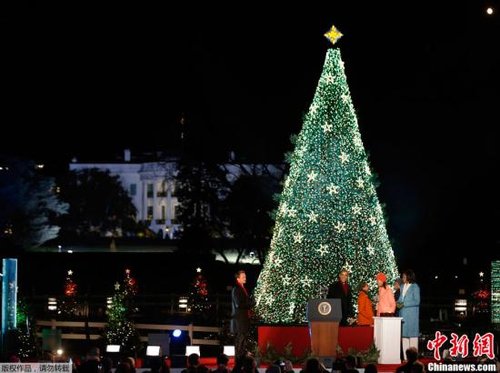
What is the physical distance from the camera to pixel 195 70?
53031 millimetres

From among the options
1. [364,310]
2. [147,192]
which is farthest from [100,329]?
[147,192]

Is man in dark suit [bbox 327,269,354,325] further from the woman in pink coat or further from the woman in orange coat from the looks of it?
the woman in pink coat

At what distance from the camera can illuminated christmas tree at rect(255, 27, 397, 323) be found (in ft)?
89.2

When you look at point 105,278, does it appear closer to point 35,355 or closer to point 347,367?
point 35,355

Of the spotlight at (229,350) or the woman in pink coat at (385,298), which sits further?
the spotlight at (229,350)

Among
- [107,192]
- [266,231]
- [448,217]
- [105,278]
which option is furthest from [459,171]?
[107,192]

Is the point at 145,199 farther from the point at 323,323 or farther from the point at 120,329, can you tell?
the point at 323,323

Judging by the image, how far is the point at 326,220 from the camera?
27.2 meters

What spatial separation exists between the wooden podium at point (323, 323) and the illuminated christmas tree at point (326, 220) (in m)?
4.64

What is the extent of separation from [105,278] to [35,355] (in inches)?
1495

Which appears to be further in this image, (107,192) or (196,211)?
(107,192)

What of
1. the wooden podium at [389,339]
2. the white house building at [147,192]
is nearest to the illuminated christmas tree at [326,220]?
the wooden podium at [389,339]

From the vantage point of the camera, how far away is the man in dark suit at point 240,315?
76.3 feet

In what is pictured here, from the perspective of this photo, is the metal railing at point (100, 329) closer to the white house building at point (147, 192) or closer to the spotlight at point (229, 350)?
the spotlight at point (229, 350)
